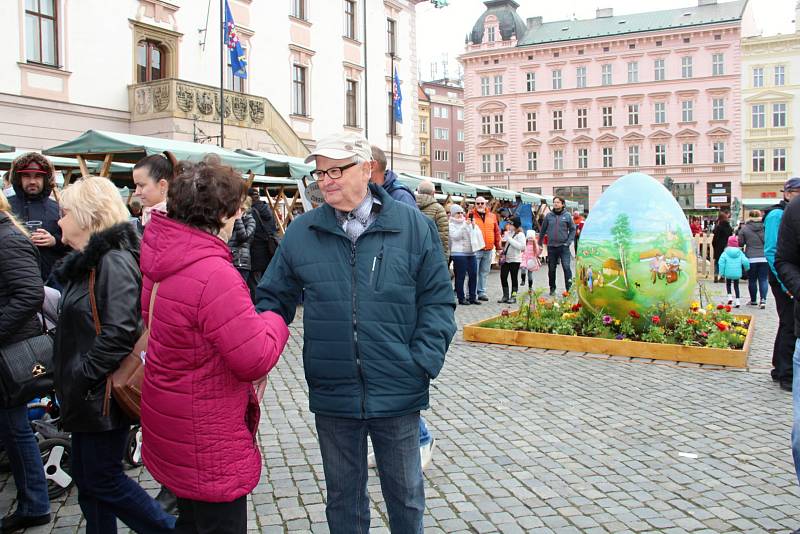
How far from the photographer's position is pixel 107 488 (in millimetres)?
3104

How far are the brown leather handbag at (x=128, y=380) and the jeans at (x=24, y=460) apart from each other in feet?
3.28

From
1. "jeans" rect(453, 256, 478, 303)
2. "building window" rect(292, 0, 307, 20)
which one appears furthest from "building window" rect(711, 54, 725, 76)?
"jeans" rect(453, 256, 478, 303)

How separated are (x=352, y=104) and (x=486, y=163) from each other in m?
36.6

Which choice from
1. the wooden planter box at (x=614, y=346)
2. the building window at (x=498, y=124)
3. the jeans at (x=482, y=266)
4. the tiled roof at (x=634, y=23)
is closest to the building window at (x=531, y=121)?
the building window at (x=498, y=124)

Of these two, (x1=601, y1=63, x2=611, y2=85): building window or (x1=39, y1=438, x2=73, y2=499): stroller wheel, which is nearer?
(x1=39, y1=438, x2=73, y2=499): stroller wheel

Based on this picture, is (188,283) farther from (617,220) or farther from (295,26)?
(295,26)

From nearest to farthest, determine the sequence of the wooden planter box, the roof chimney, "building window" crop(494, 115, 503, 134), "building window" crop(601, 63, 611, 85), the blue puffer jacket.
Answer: the blue puffer jacket → the wooden planter box → "building window" crop(601, 63, 611, 85) → "building window" crop(494, 115, 503, 134) → the roof chimney

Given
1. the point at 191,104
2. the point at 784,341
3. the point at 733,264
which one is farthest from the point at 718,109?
the point at 784,341

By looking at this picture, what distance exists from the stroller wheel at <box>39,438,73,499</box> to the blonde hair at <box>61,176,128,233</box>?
1713mm

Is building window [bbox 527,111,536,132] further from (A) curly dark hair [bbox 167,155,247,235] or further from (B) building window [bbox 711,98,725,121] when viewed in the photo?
(A) curly dark hair [bbox 167,155,247,235]

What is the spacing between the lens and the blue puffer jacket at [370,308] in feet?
9.11

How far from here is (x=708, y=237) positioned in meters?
21.6

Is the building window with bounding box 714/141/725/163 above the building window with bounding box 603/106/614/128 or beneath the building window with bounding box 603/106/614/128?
beneath

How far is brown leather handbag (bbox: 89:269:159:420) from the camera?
9.98ft
